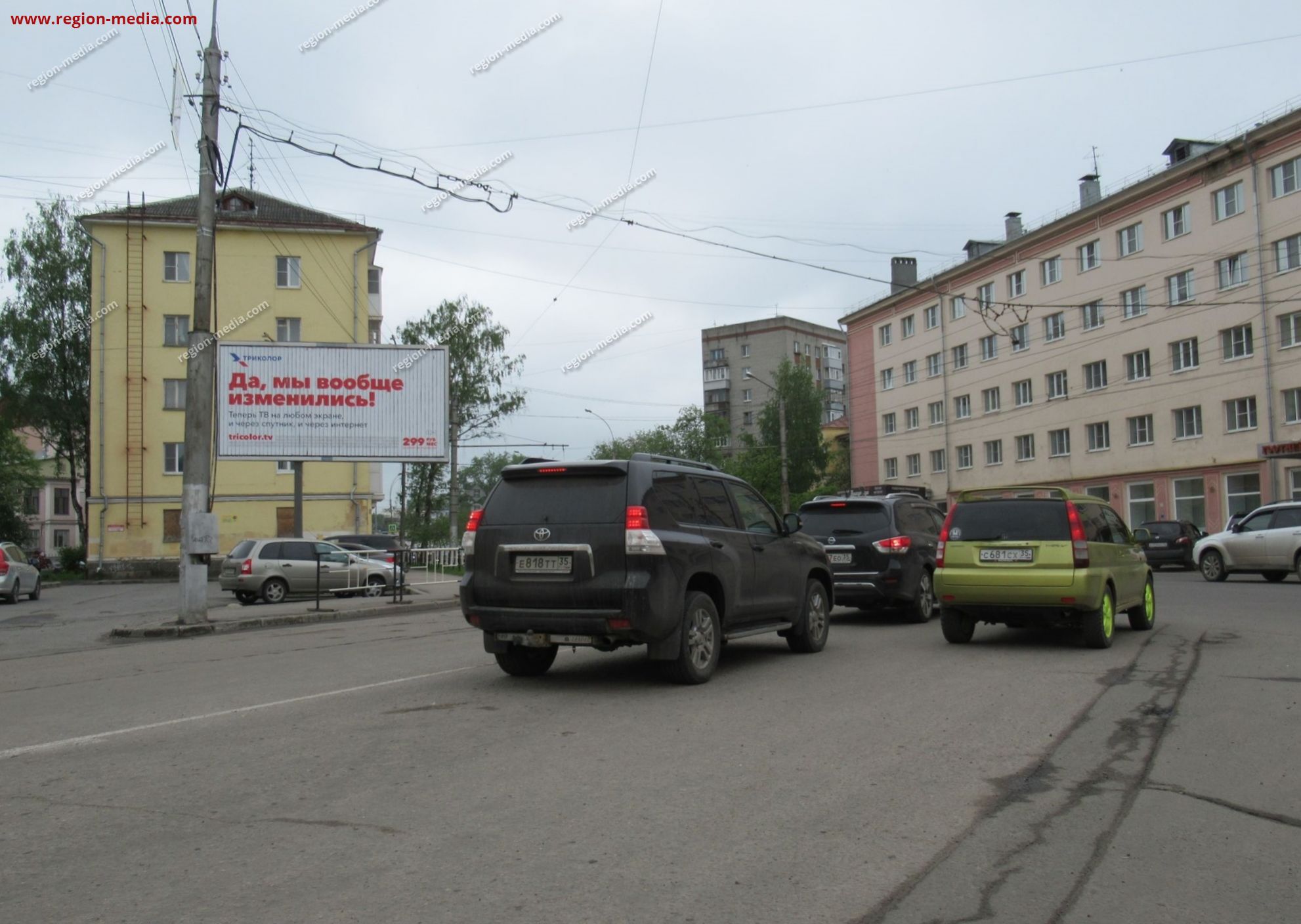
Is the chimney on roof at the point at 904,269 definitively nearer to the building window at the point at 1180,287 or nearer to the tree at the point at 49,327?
the building window at the point at 1180,287

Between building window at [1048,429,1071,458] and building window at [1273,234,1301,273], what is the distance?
42.1 feet

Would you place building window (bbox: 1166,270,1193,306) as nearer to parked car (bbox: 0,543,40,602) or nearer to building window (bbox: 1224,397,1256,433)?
building window (bbox: 1224,397,1256,433)

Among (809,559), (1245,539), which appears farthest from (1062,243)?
(809,559)

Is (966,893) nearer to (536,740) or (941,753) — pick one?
(941,753)

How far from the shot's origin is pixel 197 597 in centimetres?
1600

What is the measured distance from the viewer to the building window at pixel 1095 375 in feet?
152

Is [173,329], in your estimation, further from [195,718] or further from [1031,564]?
[1031,564]

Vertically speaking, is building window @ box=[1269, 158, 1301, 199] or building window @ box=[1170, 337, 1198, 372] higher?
building window @ box=[1269, 158, 1301, 199]

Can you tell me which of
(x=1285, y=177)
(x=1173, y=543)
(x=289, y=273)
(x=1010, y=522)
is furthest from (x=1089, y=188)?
(x=1010, y=522)

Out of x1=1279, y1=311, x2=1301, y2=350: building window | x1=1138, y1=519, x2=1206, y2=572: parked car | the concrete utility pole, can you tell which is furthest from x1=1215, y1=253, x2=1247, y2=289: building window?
the concrete utility pole

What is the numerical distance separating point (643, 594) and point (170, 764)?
10.8 feet

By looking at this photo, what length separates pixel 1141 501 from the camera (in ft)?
146

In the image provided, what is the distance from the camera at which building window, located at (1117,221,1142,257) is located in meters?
44.1

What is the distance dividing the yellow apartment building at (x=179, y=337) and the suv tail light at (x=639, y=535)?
3635cm
